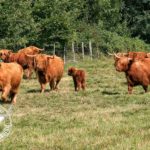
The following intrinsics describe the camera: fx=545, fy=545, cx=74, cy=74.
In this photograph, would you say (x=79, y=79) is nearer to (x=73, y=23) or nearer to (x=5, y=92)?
(x=5, y=92)

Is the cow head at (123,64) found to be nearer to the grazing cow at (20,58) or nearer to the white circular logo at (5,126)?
the white circular logo at (5,126)

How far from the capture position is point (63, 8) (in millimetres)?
42000

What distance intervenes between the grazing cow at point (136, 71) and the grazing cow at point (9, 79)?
4543 millimetres

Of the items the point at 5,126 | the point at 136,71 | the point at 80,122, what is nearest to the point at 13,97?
the point at 136,71

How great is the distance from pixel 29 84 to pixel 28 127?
12470 millimetres

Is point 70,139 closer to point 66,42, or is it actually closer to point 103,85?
point 103,85

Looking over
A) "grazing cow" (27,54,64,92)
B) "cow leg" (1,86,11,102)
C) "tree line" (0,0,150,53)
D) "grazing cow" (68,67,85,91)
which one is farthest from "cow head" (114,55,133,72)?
"tree line" (0,0,150,53)

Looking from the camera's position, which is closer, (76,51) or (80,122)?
(80,122)

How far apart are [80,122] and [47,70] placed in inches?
366

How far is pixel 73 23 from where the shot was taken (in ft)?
146

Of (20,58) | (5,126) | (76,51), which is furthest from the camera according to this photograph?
(76,51)

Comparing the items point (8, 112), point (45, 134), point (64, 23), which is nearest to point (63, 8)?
point (64, 23)

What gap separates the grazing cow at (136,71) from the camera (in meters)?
19.9

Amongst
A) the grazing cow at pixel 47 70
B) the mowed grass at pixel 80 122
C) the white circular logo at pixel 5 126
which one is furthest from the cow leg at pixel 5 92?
the grazing cow at pixel 47 70
